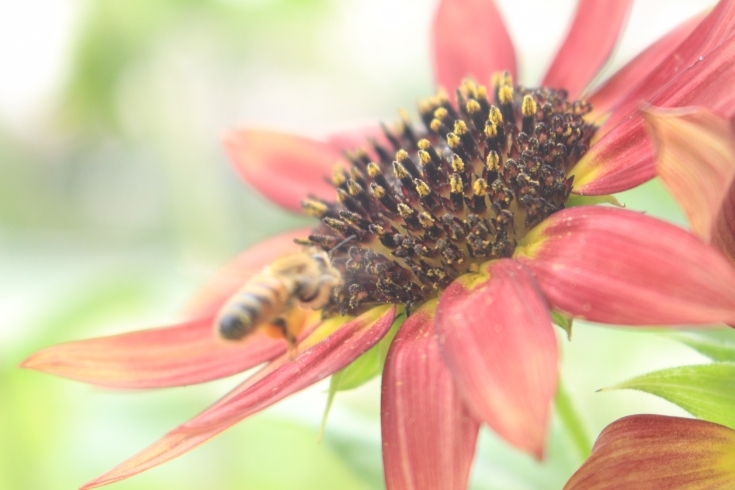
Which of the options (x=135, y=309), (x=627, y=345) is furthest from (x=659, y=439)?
(x=135, y=309)

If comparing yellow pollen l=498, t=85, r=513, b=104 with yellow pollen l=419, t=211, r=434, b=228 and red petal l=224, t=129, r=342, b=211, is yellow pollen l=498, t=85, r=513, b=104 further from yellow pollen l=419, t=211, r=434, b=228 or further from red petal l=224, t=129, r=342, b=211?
red petal l=224, t=129, r=342, b=211

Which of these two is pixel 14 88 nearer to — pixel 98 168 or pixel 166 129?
→ pixel 166 129

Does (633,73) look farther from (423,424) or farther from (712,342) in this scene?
(423,424)

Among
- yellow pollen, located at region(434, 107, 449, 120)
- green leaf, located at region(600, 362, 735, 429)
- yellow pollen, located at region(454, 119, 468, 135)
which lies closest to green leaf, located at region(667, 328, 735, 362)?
green leaf, located at region(600, 362, 735, 429)

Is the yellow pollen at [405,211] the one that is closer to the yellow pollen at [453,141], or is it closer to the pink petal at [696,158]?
the yellow pollen at [453,141]

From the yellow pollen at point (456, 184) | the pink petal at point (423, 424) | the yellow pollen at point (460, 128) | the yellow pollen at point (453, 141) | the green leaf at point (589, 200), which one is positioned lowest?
the pink petal at point (423, 424)

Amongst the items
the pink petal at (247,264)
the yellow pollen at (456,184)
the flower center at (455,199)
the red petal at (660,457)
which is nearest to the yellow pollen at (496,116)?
the flower center at (455,199)
